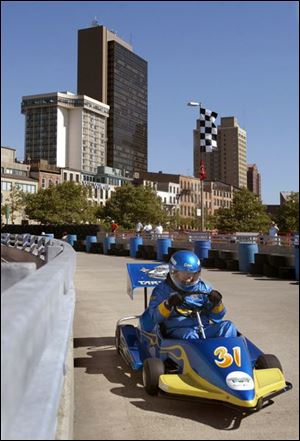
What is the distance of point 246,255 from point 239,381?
46.7ft

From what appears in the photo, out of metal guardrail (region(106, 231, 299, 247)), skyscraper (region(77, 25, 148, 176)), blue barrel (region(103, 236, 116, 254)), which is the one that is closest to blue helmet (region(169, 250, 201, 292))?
metal guardrail (region(106, 231, 299, 247))

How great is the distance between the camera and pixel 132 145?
17662cm

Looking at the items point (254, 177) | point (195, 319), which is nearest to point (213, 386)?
point (195, 319)

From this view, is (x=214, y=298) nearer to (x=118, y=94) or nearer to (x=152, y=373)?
(x=152, y=373)

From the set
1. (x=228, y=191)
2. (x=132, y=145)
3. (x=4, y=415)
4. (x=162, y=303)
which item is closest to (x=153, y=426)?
(x=162, y=303)

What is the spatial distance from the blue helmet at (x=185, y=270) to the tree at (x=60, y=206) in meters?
68.3

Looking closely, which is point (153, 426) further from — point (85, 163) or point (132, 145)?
point (132, 145)

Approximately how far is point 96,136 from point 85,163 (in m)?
10.0

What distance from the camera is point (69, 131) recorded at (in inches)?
6280

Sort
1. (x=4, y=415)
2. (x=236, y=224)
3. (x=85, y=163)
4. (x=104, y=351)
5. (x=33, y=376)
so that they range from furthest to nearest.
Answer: (x=85, y=163)
(x=236, y=224)
(x=104, y=351)
(x=33, y=376)
(x=4, y=415)

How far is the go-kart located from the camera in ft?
13.0

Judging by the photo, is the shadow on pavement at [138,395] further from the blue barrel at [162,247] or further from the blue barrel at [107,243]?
the blue barrel at [107,243]

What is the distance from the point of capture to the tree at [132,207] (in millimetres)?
77750

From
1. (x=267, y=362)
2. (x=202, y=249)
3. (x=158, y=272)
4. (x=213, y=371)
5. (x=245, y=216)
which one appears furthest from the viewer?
(x=245, y=216)
